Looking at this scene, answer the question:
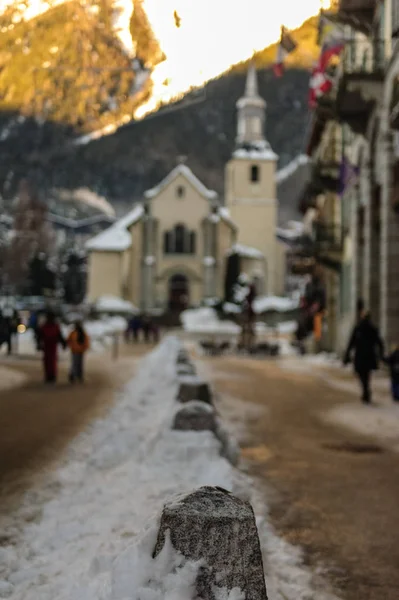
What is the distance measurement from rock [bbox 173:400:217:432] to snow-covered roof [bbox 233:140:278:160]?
70.6 metres

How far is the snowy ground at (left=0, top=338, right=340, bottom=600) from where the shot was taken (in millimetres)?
3016

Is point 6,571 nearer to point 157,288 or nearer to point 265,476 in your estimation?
point 265,476

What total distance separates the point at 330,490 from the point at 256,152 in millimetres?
72218

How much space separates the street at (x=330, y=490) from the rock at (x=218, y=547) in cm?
108

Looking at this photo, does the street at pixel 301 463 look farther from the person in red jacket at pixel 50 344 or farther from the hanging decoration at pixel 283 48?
the hanging decoration at pixel 283 48

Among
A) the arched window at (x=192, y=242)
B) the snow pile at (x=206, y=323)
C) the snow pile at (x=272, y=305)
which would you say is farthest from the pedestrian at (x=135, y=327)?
the arched window at (x=192, y=242)

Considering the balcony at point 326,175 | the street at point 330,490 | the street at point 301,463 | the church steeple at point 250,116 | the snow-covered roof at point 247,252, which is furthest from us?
the church steeple at point 250,116

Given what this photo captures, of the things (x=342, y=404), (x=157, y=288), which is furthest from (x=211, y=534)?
(x=157, y=288)

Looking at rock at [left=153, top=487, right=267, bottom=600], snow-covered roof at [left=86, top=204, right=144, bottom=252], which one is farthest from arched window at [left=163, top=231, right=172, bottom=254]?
rock at [left=153, top=487, right=267, bottom=600]

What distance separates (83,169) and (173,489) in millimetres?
153047

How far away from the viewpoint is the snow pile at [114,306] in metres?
61.7

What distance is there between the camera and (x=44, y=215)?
85812 millimetres

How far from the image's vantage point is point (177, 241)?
64.9m

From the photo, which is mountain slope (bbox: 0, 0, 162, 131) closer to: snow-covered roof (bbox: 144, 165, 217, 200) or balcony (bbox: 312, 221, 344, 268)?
balcony (bbox: 312, 221, 344, 268)
